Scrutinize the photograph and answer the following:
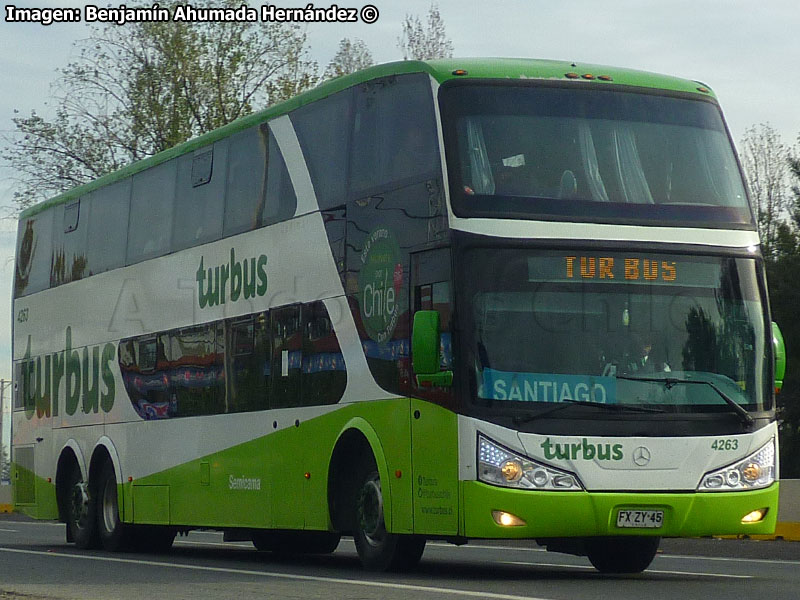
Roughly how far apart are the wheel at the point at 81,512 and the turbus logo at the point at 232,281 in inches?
174

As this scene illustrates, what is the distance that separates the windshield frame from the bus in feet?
→ 0.05

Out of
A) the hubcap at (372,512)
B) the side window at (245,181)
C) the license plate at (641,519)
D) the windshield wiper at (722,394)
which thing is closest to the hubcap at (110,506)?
the side window at (245,181)

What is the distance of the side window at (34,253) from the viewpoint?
77.2ft

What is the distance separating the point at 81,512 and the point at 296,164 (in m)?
7.54


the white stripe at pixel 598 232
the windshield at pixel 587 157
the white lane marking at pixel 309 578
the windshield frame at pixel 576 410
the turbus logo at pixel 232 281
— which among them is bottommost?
the white lane marking at pixel 309 578

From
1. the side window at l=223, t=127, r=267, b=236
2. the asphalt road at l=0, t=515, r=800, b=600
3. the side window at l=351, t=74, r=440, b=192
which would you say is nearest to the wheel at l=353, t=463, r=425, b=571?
the asphalt road at l=0, t=515, r=800, b=600

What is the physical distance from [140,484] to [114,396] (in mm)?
1388

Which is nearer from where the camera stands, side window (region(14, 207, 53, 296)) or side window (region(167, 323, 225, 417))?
side window (region(167, 323, 225, 417))

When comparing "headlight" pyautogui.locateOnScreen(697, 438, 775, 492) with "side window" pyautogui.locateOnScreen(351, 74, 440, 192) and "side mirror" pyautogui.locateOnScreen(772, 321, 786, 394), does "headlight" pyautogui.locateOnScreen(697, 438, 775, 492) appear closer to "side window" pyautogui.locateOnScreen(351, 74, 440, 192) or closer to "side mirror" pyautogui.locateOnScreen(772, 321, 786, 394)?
"side mirror" pyautogui.locateOnScreen(772, 321, 786, 394)

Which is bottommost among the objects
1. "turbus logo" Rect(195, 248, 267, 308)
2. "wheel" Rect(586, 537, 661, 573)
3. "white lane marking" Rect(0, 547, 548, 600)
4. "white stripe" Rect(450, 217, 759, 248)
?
"white lane marking" Rect(0, 547, 548, 600)

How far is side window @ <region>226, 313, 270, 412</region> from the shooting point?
54.7 feet

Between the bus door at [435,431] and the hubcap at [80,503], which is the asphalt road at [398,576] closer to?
the hubcap at [80,503]

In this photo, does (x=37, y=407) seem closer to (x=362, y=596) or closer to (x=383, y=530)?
(x=383, y=530)

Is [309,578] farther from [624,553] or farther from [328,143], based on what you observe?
[328,143]
